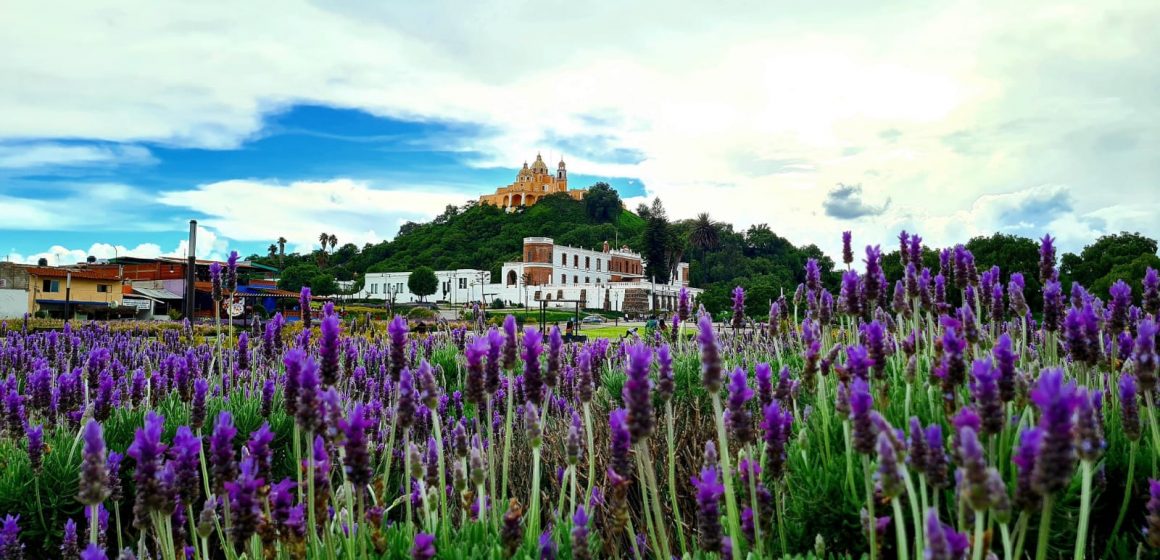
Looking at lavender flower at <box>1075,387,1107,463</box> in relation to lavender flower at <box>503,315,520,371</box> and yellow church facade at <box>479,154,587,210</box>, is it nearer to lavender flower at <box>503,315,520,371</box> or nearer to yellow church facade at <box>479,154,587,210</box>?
lavender flower at <box>503,315,520,371</box>

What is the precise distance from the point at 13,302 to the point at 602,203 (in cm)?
8578

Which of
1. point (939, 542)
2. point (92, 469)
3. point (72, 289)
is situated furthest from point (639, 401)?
point (72, 289)

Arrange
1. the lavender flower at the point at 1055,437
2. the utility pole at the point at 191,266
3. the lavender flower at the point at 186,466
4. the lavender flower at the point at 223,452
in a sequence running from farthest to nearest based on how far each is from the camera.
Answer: the utility pole at the point at 191,266 → the lavender flower at the point at 186,466 → the lavender flower at the point at 223,452 → the lavender flower at the point at 1055,437

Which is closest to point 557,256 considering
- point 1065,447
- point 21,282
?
point 21,282

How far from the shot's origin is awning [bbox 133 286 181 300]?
51.4m

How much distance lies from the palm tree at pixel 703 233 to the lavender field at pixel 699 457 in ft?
308

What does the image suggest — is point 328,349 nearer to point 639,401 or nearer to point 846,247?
point 639,401

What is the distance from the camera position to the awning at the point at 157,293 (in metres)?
51.4

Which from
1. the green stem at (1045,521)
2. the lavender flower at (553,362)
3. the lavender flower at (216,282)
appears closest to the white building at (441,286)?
the lavender flower at (216,282)

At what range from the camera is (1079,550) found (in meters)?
1.62

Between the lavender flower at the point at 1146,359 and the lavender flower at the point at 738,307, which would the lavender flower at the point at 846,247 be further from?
the lavender flower at the point at 1146,359

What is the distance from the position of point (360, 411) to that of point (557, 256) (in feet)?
280

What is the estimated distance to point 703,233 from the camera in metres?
97.9

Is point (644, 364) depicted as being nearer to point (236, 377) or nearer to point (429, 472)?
point (429, 472)
